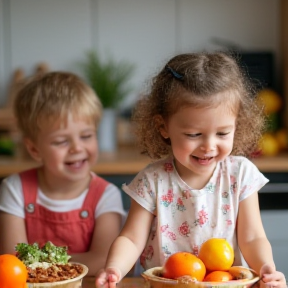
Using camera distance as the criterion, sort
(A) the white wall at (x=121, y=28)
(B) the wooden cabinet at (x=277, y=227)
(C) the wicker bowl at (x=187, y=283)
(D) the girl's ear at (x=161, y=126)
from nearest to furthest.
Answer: (C) the wicker bowl at (x=187, y=283) < (D) the girl's ear at (x=161, y=126) < (B) the wooden cabinet at (x=277, y=227) < (A) the white wall at (x=121, y=28)

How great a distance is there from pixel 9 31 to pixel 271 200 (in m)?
1.63

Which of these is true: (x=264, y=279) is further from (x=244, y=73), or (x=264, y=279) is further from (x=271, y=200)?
(x=271, y=200)

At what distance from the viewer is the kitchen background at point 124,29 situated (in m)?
3.35

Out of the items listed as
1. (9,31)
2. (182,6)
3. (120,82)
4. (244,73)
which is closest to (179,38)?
(182,6)

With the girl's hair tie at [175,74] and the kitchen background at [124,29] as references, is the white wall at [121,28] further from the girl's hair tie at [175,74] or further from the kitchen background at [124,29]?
the girl's hair tie at [175,74]

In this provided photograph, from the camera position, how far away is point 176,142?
132 centimetres

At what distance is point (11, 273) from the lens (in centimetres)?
110

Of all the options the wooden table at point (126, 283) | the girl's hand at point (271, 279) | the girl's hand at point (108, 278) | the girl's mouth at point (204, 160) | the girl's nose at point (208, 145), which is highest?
the girl's nose at point (208, 145)

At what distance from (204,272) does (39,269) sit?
0.31 m

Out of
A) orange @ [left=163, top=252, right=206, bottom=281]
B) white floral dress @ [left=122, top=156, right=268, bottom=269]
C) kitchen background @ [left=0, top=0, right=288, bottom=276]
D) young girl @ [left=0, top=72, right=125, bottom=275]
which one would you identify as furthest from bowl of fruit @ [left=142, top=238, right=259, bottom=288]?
kitchen background @ [left=0, top=0, right=288, bottom=276]

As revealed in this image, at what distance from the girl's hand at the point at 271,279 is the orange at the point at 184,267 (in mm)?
110

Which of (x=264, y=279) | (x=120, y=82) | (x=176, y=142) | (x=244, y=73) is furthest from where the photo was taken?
(x=120, y=82)

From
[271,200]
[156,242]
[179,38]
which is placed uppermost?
[179,38]

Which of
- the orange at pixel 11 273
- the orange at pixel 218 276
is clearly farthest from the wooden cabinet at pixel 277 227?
the orange at pixel 11 273
